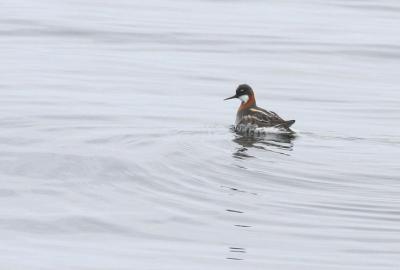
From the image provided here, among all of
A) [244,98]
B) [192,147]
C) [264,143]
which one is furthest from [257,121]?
[192,147]

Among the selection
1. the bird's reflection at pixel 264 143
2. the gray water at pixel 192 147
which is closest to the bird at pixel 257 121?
the bird's reflection at pixel 264 143

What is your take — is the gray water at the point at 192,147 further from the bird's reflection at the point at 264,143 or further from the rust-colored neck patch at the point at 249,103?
the rust-colored neck patch at the point at 249,103

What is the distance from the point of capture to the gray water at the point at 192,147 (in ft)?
38.9

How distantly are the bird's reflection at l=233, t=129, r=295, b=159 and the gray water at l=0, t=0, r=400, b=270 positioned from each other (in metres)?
0.05

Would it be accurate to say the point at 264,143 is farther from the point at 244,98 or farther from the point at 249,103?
the point at 244,98

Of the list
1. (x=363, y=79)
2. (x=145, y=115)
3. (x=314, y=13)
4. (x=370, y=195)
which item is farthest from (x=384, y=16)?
(x=370, y=195)

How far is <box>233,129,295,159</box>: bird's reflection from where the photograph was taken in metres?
16.4

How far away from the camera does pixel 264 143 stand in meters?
17.3

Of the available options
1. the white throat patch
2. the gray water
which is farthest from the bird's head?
the gray water

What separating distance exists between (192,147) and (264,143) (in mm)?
1302

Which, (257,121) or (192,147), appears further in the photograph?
(257,121)

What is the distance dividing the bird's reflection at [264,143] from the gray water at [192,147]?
5 centimetres

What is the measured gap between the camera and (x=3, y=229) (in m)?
12.2

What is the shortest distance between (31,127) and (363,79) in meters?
8.19
